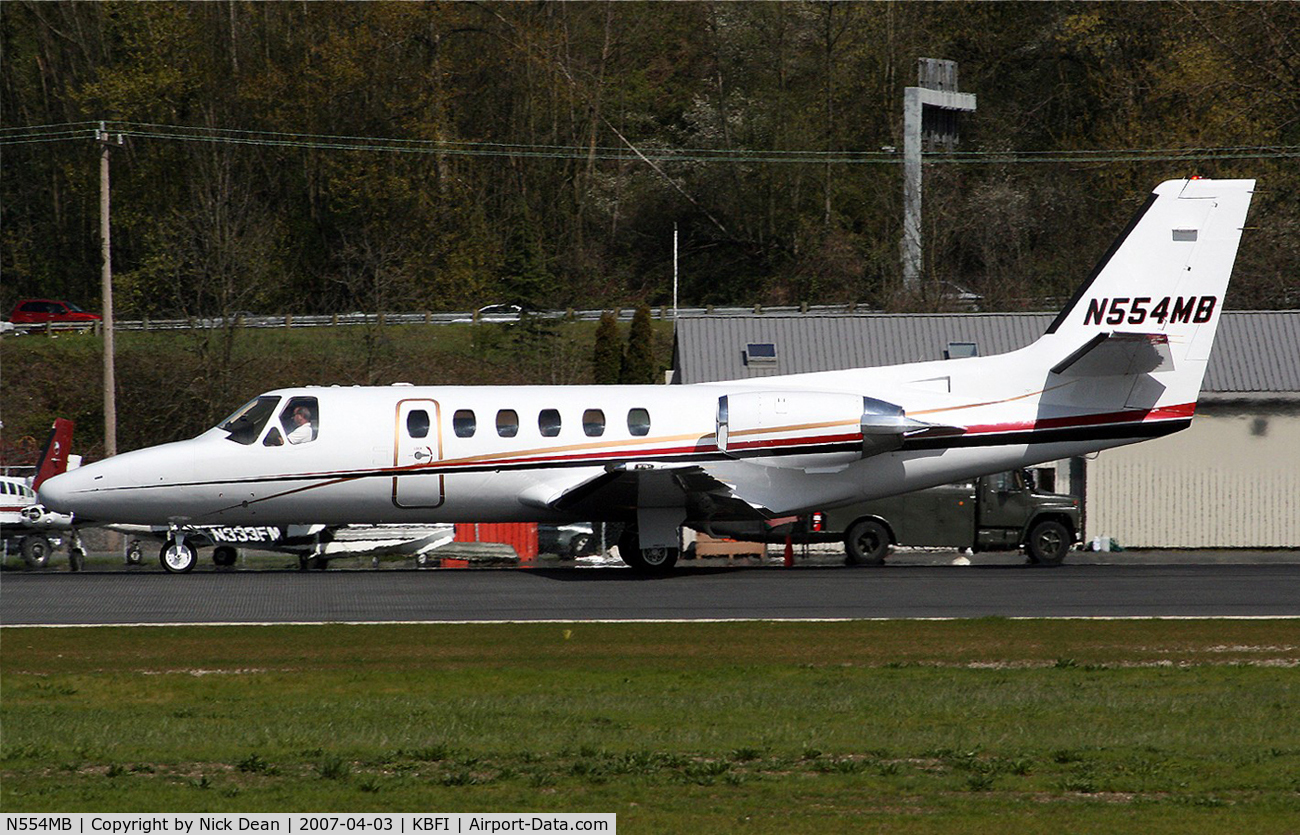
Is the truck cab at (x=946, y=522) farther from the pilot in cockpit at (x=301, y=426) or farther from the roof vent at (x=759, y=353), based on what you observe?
the pilot in cockpit at (x=301, y=426)

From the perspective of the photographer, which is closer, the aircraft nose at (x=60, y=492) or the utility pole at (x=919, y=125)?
the aircraft nose at (x=60, y=492)

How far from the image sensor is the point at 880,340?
34.3 meters

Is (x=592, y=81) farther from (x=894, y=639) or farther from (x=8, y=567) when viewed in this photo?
(x=894, y=639)

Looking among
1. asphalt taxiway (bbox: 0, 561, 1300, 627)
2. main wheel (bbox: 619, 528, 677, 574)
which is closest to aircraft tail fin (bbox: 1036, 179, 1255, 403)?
asphalt taxiway (bbox: 0, 561, 1300, 627)

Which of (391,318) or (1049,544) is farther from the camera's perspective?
(391,318)

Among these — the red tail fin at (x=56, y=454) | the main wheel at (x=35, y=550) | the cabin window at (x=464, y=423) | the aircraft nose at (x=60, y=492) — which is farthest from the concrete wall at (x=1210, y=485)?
the red tail fin at (x=56, y=454)

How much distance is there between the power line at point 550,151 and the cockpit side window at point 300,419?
1364 inches

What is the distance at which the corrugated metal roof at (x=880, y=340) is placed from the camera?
108 feet

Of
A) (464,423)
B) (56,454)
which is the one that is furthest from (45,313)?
(464,423)

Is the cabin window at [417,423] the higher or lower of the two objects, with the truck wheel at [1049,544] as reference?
higher

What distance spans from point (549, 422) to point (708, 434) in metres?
2.46

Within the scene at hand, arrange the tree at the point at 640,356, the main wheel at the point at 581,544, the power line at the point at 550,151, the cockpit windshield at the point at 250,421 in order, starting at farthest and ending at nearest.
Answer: the power line at the point at 550,151, the tree at the point at 640,356, the main wheel at the point at 581,544, the cockpit windshield at the point at 250,421

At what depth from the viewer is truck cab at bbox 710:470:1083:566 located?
85.8 feet

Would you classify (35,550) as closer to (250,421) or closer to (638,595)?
(250,421)
